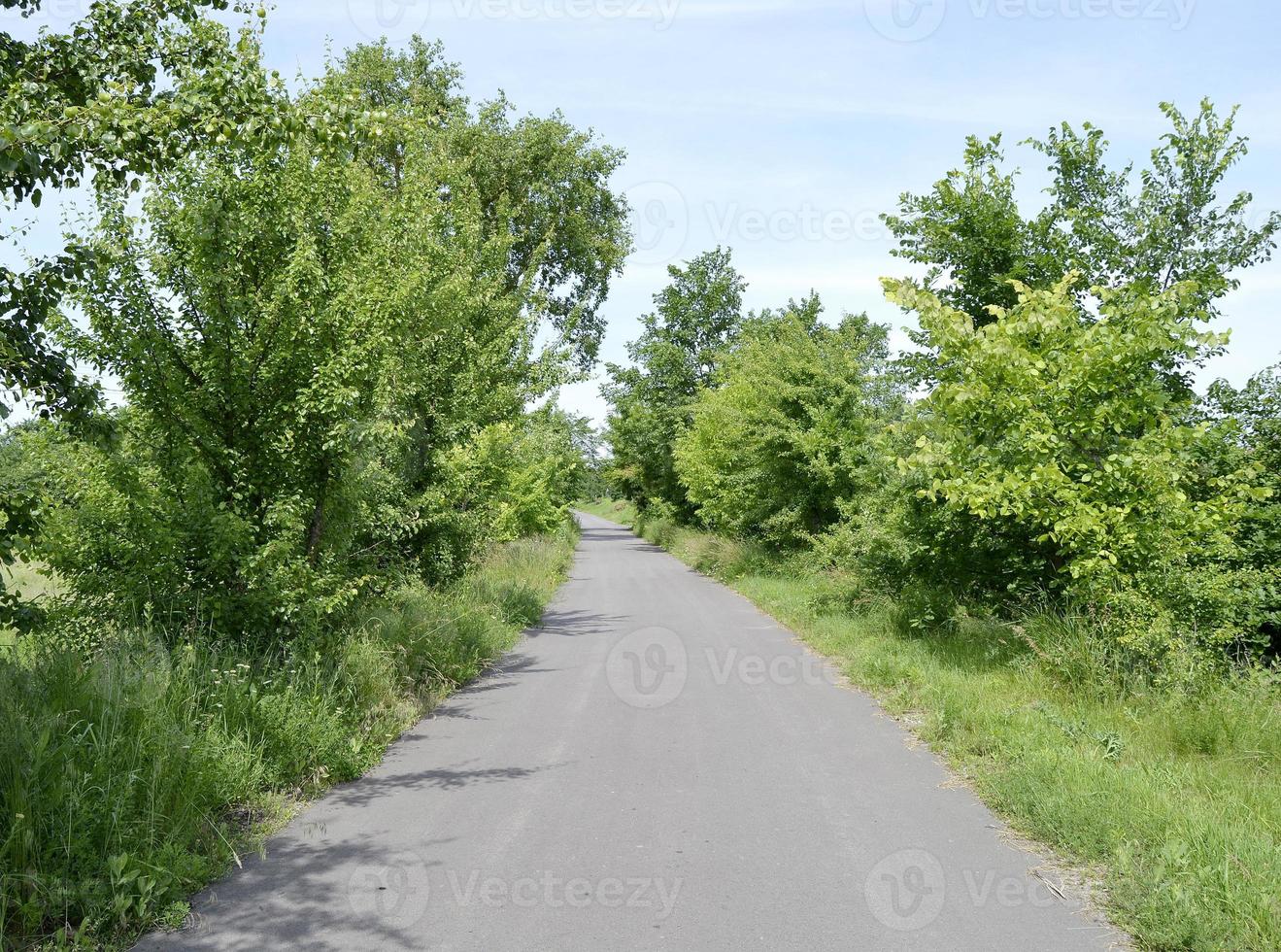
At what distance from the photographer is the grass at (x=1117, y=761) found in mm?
4332

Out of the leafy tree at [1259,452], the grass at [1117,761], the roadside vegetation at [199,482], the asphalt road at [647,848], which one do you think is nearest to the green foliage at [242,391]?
the roadside vegetation at [199,482]

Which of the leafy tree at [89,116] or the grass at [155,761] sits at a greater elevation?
the leafy tree at [89,116]

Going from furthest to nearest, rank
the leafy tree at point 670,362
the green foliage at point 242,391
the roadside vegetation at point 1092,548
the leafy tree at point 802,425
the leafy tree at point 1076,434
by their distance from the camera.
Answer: the leafy tree at point 670,362 → the leafy tree at point 802,425 → the leafy tree at point 1076,434 → the green foliage at point 242,391 → the roadside vegetation at point 1092,548

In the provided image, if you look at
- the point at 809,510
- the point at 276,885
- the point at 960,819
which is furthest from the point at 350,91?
the point at 809,510

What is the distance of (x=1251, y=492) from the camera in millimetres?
8211

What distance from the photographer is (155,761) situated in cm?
515

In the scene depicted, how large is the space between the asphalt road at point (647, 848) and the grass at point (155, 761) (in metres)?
0.26

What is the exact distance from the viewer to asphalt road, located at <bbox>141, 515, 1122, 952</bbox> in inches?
169

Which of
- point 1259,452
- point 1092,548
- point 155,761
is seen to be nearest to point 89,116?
point 155,761

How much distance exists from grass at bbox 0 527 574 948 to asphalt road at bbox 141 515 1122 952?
0.26m

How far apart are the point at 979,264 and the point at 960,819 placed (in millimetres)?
8548

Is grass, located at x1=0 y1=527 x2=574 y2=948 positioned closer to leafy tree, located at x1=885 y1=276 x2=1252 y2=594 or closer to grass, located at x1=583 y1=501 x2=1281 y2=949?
grass, located at x1=583 y1=501 x2=1281 y2=949

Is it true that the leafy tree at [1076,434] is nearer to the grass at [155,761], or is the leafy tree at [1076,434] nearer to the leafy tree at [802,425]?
the grass at [155,761]

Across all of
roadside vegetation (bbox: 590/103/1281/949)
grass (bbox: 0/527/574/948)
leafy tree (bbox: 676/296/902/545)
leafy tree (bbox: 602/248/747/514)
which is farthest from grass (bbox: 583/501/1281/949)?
leafy tree (bbox: 602/248/747/514)
